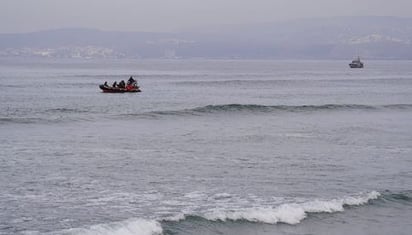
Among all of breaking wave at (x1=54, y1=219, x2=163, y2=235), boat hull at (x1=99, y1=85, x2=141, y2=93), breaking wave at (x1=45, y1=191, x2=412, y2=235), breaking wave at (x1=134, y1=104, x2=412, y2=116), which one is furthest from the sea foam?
boat hull at (x1=99, y1=85, x2=141, y2=93)

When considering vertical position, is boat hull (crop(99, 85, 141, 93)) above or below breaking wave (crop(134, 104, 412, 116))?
above

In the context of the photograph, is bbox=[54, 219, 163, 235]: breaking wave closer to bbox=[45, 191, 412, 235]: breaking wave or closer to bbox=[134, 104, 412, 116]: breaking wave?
bbox=[45, 191, 412, 235]: breaking wave

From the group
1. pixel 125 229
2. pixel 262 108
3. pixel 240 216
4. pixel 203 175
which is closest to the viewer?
pixel 125 229

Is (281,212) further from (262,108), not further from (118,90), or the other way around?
(118,90)

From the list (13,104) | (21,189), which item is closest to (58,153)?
(21,189)

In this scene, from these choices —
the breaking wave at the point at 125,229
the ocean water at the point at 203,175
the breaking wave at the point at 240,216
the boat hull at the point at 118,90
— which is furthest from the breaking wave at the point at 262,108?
the breaking wave at the point at 125,229

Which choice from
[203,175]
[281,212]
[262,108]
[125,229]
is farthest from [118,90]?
[125,229]

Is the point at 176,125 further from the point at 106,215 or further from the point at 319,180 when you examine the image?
the point at 106,215

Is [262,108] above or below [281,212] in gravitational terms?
above

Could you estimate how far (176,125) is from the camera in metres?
39.8

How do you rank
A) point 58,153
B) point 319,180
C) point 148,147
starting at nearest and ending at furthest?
1. point 319,180
2. point 58,153
3. point 148,147

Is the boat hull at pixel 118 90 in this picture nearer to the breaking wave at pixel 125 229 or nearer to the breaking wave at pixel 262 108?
the breaking wave at pixel 262 108

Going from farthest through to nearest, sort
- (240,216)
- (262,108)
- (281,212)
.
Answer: (262,108), (281,212), (240,216)

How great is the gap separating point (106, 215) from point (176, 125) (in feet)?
74.4
